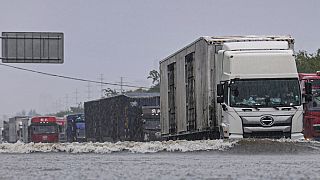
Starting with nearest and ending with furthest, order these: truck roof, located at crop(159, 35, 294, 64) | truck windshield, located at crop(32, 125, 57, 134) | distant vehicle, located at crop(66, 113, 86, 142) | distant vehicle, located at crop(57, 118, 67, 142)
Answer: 1. truck roof, located at crop(159, 35, 294, 64)
2. truck windshield, located at crop(32, 125, 57, 134)
3. distant vehicle, located at crop(66, 113, 86, 142)
4. distant vehicle, located at crop(57, 118, 67, 142)

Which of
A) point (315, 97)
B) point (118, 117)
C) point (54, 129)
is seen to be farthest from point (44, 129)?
point (315, 97)

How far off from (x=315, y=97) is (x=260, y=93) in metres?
4.49

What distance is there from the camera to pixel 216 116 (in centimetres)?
2505

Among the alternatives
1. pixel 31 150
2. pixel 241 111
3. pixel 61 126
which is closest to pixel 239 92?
pixel 241 111

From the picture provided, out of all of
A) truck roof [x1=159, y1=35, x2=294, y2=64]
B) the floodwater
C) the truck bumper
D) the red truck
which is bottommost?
the floodwater

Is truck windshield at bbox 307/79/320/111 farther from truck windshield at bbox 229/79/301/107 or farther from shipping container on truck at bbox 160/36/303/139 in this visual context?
truck windshield at bbox 229/79/301/107

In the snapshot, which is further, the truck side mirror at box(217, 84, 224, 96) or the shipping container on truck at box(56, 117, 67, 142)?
the shipping container on truck at box(56, 117, 67, 142)

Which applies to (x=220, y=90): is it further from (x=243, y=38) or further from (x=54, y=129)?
(x=54, y=129)

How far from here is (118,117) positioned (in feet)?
168

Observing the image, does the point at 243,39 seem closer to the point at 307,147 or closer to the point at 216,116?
the point at 216,116

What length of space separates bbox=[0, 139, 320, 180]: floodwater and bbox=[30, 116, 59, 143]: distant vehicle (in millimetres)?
41693

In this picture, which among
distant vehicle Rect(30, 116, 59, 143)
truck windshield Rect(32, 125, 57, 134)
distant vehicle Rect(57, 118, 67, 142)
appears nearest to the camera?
distant vehicle Rect(30, 116, 59, 143)

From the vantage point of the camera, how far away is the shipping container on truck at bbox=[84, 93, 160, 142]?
47.6m

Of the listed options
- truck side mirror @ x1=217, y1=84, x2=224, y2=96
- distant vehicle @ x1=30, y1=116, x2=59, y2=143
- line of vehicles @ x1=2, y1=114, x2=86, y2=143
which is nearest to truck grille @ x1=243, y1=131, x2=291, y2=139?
truck side mirror @ x1=217, y1=84, x2=224, y2=96
